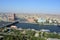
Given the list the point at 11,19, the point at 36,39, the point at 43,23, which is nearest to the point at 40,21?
the point at 43,23

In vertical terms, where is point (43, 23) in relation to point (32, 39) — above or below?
below

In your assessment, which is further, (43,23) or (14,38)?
(43,23)

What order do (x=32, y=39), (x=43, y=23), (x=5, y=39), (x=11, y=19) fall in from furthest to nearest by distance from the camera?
(x=11, y=19)
(x=43, y=23)
(x=32, y=39)
(x=5, y=39)

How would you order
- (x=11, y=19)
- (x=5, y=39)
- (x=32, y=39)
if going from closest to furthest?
(x=5, y=39) < (x=32, y=39) < (x=11, y=19)

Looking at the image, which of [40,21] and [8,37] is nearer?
[8,37]

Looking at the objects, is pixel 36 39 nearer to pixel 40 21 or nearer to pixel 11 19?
pixel 40 21

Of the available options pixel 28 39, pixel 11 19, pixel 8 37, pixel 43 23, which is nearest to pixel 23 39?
pixel 28 39

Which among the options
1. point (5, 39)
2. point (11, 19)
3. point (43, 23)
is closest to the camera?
point (5, 39)

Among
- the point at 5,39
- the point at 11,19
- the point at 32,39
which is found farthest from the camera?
the point at 11,19

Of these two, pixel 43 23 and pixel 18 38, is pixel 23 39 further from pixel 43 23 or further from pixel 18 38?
pixel 43 23
